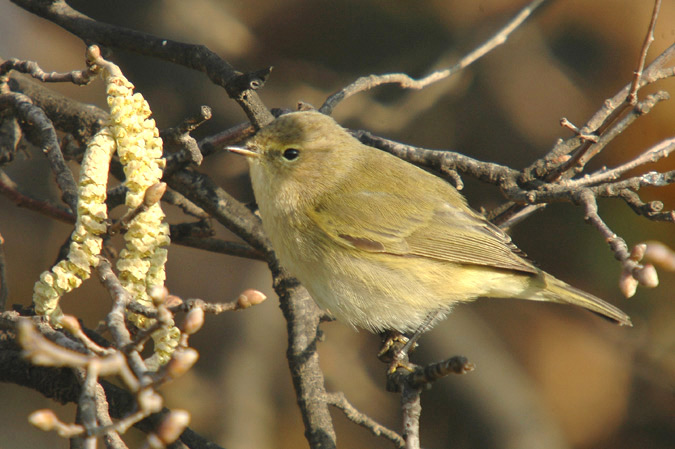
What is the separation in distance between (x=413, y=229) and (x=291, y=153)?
2.21 ft

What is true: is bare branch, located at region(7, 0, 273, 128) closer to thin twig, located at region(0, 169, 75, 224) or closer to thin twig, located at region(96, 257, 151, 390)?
thin twig, located at region(0, 169, 75, 224)

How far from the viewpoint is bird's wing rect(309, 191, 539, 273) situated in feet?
9.64

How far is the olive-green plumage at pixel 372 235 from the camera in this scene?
9.39ft

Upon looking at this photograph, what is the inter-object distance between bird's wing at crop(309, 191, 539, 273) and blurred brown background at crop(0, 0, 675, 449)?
1117mm

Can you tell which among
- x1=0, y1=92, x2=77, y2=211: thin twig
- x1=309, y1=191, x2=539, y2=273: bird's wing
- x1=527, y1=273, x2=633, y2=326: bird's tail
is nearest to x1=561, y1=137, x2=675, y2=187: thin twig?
x1=309, y1=191, x2=539, y2=273: bird's wing

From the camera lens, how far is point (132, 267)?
1685 mm

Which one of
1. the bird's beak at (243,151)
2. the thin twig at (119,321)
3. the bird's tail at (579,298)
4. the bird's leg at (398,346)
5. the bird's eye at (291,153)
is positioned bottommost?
the thin twig at (119,321)

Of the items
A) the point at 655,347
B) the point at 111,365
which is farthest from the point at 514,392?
the point at 111,365

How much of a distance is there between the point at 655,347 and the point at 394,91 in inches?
92.6

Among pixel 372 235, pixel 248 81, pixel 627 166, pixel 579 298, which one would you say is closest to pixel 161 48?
pixel 248 81

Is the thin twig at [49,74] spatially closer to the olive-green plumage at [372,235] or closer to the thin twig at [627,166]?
the olive-green plumage at [372,235]

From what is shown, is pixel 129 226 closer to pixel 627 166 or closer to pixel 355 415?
pixel 355 415

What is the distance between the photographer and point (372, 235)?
297 cm

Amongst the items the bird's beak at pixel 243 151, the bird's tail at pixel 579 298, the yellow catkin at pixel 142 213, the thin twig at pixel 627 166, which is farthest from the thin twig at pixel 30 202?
the bird's tail at pixel 579 298
